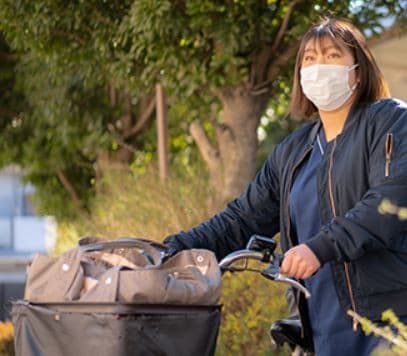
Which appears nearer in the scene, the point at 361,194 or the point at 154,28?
the point at 361,194

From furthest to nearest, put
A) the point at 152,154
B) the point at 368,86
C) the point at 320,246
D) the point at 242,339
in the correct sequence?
the point at 152,154
the point at 242,339
the point at 368,86
the point at 320,246

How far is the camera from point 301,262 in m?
3.36

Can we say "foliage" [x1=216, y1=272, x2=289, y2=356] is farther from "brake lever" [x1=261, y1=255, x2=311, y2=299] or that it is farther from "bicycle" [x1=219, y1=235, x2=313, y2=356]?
"brake lever" [x1=261, y1=255, x2=311, y2=299]

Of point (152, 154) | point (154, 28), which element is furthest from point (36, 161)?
point (154, 28)

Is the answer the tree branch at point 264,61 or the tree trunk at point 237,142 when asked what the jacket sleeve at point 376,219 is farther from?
the tree trunk at point 237,142

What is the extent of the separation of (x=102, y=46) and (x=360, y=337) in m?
6.14

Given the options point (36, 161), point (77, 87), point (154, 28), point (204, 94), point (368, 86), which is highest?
point (368, 86)

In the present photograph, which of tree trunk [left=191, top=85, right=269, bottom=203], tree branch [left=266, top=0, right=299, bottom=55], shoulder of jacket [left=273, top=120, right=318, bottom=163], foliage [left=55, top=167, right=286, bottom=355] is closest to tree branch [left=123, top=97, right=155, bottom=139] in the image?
foliage [left=55, top=167, right=286, bottom=355]

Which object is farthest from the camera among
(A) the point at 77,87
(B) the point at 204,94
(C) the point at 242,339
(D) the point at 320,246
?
(A) the point at 77,87

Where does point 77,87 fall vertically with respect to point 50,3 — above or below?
below

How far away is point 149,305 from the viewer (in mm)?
3107

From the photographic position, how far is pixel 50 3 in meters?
9.43

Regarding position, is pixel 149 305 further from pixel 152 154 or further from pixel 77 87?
pixel 152 154

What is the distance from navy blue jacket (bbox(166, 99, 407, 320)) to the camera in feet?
11.2
